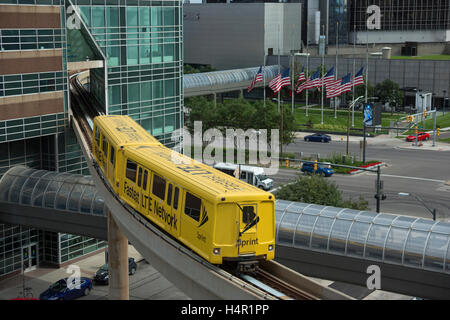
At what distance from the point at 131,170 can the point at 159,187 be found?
3.25 meters

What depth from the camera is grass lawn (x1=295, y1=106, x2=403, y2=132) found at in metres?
90.3

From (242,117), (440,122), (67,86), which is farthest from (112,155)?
(440,122)

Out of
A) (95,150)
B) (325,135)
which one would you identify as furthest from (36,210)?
(325,135)

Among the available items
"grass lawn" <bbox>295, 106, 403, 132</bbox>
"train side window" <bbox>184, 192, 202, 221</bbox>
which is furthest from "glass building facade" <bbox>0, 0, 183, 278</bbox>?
"grass lawn" <bbox>295, 106, 403, 132</bbox>

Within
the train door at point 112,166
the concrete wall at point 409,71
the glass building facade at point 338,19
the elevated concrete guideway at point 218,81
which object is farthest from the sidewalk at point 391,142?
the glass building facade at point 338,19

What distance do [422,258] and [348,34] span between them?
126m

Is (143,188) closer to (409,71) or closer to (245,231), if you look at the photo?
(245,231)

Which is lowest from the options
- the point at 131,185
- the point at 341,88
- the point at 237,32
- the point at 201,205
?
the point at 131,185

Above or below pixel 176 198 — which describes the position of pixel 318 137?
below

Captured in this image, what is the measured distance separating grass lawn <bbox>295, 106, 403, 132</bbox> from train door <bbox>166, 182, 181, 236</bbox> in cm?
6745

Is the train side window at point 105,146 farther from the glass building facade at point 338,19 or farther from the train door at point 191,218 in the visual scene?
the glass building facade at point 338,19

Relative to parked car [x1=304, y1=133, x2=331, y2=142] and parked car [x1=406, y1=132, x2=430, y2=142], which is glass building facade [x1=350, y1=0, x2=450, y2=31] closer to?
parked car [x1=406, y1=132, x2=430, y2=142]

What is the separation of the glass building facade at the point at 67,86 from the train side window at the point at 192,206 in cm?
2212

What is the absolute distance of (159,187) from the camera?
23.9 metres
